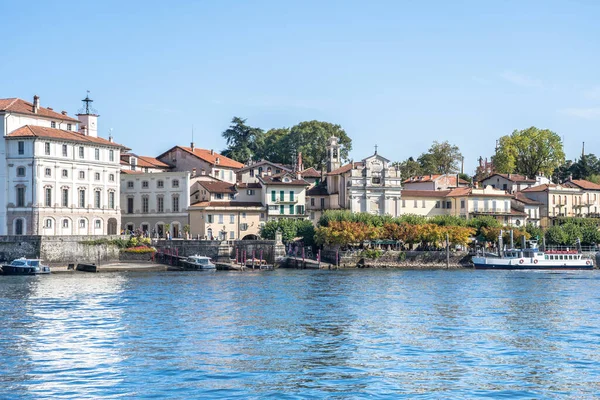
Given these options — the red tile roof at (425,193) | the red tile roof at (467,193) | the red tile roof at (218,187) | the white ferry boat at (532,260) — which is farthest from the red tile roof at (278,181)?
the white ferry boat at (532,260)

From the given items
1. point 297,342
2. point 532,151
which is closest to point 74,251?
point 297,342

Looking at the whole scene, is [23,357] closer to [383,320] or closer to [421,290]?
[383,320]

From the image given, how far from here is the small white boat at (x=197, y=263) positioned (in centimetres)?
7962

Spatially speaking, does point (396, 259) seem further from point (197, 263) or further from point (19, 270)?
point (19, 270)

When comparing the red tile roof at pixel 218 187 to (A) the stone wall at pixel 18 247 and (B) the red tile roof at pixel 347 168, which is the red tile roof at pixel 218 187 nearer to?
(B) the red tile roof at pixel 347 168

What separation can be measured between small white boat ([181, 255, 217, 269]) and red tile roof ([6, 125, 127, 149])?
14385 mm

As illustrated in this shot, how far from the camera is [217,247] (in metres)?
83.8

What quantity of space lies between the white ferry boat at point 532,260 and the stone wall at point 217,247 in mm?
18753

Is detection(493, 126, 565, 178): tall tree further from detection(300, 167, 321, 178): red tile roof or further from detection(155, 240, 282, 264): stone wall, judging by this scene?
detection(155, 240, 282, 264): stone wall

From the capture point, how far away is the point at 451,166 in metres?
132

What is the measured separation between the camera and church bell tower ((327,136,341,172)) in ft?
361

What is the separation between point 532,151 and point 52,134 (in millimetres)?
69921

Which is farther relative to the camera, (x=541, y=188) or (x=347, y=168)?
(x=541, y=188)

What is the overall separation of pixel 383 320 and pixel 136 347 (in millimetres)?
12618
